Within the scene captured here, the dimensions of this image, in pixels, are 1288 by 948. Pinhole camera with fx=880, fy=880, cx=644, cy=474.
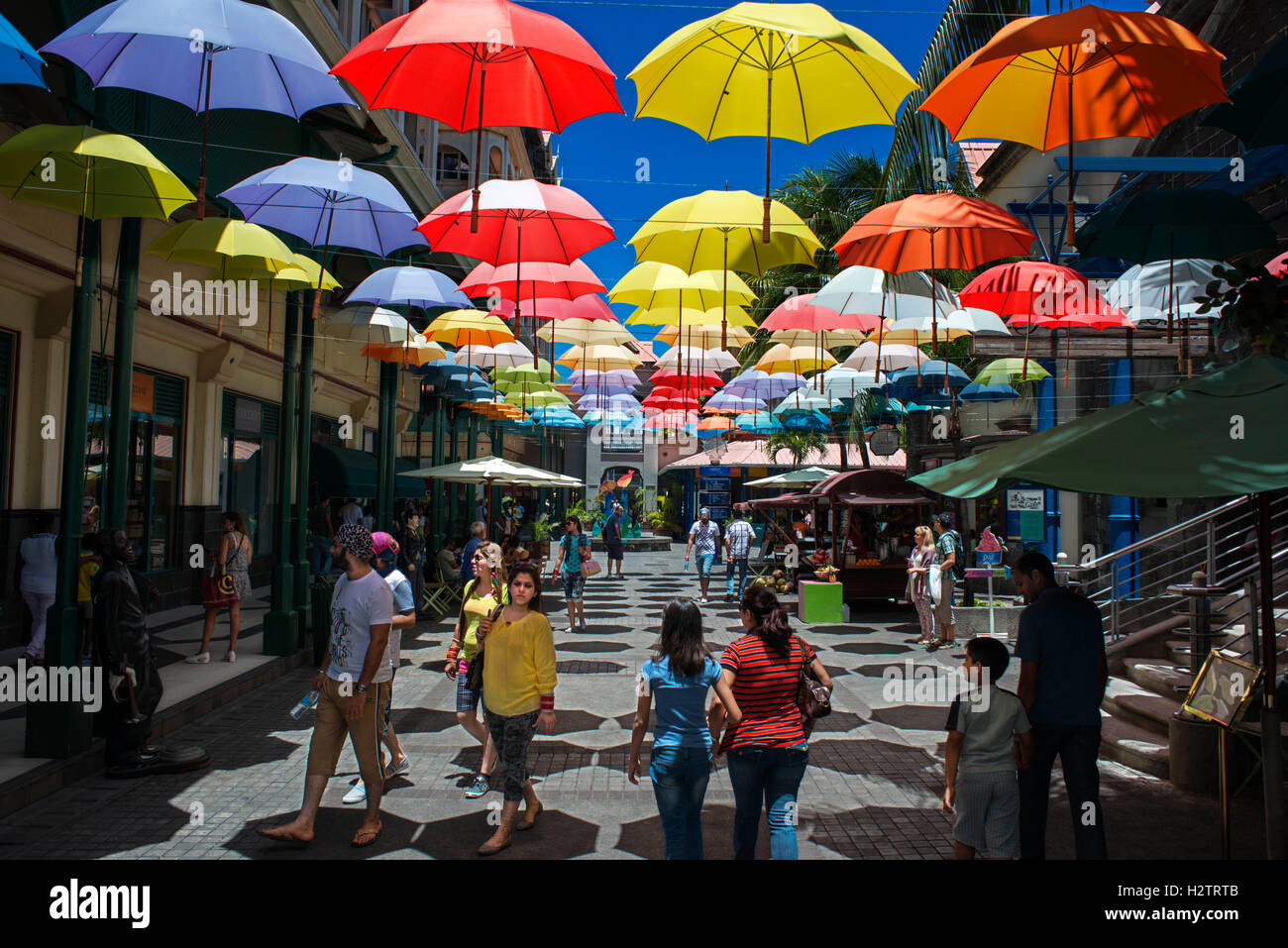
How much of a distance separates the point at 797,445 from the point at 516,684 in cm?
2223

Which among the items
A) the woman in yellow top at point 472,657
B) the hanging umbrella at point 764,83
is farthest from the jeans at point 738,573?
the woman in yellow top at point 472,657

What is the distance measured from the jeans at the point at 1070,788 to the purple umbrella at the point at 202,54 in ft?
20.1

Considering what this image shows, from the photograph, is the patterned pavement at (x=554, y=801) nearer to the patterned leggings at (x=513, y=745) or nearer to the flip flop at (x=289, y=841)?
the flip flop at (x=289, y=841)

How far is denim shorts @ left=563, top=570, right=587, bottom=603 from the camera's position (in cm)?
1522

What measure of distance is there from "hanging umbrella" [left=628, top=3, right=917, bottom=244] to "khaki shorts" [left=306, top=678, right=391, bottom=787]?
14.4ft

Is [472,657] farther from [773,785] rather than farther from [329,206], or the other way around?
[329,206]

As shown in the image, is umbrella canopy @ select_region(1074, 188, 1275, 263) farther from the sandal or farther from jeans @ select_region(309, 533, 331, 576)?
jeans @ select_region(309, 533, 331, 576)

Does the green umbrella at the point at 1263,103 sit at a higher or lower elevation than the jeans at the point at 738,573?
higher

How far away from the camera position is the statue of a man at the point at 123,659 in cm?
673

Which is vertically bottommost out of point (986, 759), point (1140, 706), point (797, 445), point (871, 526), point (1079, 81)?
point (1140, 706)

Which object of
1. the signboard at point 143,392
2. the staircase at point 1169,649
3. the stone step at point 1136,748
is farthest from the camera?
the signboard at point 143,392

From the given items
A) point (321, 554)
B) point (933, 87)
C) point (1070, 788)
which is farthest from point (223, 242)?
point (321, 554)

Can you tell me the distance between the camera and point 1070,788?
487 centimetres
